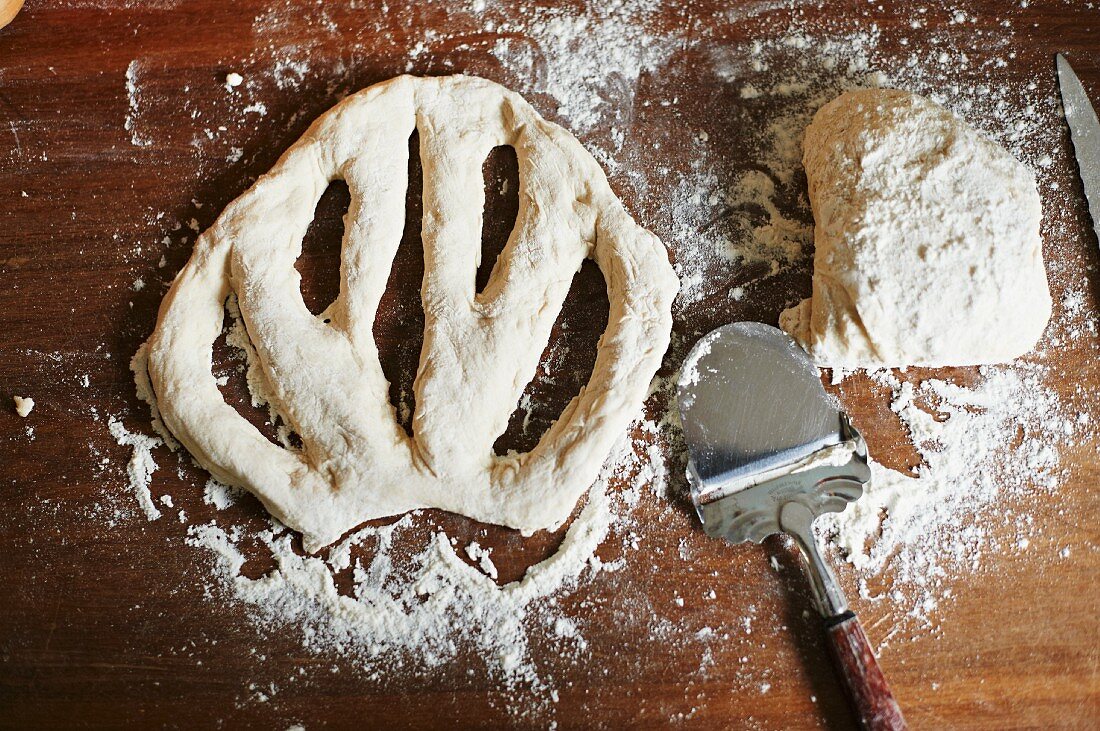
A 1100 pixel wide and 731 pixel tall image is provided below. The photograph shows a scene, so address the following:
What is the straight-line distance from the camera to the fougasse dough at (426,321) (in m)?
0.99

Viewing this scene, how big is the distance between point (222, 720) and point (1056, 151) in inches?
59.9

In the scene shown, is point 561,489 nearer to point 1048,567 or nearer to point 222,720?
point 222,720

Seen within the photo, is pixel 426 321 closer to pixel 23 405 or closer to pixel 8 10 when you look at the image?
pixel 23 405

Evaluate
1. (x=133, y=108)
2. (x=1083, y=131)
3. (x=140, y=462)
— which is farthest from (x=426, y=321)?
(x=1083, y=131)

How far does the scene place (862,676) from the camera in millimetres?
934

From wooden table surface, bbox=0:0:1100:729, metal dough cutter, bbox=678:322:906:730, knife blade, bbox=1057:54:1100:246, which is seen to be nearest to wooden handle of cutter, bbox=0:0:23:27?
wooden table surface, bbox=0:0:1100:729

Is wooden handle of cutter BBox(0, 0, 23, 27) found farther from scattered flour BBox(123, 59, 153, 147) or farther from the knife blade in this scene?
the knife blade

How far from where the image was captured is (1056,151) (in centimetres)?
113

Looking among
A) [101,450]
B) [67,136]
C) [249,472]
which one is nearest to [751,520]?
[249,472]

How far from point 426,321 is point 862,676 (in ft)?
2.50

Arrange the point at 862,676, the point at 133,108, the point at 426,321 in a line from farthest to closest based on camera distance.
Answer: the point at 133,108
the point at 426,321
the point at 862,676

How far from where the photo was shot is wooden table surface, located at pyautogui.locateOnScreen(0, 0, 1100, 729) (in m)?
1.00

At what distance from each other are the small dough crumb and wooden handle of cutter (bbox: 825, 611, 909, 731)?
1191 mm

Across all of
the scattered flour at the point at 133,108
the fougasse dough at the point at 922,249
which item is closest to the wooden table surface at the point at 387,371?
the scattered flour at the point at 133,108
